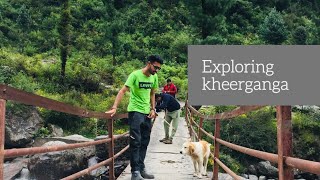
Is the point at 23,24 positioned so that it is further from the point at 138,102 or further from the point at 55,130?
the point at 138,102

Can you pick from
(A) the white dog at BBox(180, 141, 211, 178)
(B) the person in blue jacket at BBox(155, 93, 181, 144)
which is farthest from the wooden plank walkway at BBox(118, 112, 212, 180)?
(B) the person in blue jacket at BBox(155, 93, 181, 144)

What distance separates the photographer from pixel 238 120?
18.0m

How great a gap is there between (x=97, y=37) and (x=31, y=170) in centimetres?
2296

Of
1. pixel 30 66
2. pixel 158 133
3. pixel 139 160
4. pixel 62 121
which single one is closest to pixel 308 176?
pixel 158 133

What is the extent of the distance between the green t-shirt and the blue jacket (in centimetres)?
395

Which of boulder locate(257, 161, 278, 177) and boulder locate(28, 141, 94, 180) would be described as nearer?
boulder locate(28, 141, 94, 180)

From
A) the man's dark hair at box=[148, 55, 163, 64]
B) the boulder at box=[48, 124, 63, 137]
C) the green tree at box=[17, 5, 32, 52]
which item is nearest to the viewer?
the man's dark hair at box=[148, 55, 163, 64]

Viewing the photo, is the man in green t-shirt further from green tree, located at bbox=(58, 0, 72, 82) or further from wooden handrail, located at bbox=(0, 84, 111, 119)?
green tree, located at bbox=(58, 0, 72, 82)

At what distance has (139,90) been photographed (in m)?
5.03

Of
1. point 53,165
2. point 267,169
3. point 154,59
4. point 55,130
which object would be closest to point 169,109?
point 53,165

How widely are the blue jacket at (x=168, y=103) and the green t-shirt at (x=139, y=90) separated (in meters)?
3.95

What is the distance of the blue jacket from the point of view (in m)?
9.41

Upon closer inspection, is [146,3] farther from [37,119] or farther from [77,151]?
[77,151]

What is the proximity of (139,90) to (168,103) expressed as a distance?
4931 mm
